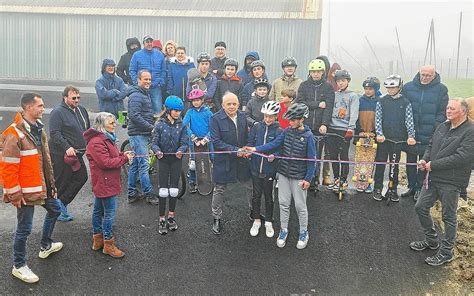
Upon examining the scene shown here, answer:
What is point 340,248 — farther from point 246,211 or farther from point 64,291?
point 64,291

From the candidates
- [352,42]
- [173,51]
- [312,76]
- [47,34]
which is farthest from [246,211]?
[352,42]

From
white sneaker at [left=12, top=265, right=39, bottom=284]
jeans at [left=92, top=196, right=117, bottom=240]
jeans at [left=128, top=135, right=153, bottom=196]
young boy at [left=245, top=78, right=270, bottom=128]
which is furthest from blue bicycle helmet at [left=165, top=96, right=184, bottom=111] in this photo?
white sneaker at [left=12, top=265, right=39, bottom=284]

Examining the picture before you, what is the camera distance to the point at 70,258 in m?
5.81

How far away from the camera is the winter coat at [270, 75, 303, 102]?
8.28 m

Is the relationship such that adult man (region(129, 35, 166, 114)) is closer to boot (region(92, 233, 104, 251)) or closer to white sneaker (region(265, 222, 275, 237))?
boot (region(92, 233, 104, 251))

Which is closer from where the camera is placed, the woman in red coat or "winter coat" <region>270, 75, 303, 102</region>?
the woman in red coat

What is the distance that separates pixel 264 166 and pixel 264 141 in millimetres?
383

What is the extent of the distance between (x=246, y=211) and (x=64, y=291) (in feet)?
11.1

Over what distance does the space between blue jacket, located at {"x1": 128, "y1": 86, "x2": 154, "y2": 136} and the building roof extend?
1189cm

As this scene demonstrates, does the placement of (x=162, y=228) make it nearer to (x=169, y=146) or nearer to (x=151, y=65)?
(x=169, y=146)

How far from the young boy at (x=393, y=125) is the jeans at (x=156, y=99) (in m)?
4.79

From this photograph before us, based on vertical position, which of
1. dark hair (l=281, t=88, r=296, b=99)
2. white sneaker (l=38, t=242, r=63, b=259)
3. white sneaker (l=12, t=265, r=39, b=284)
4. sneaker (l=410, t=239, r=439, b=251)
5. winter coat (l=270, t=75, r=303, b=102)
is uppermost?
winter coat (l=270, t=75, r=303, b=102)

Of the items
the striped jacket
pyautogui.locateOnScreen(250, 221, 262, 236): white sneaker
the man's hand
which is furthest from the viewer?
pyautogui.locateOnScreen(250, 221, 262, 236): white sneaker

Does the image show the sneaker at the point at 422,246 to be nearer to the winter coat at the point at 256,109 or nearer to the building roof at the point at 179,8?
the winter coat at the point at 256,109
